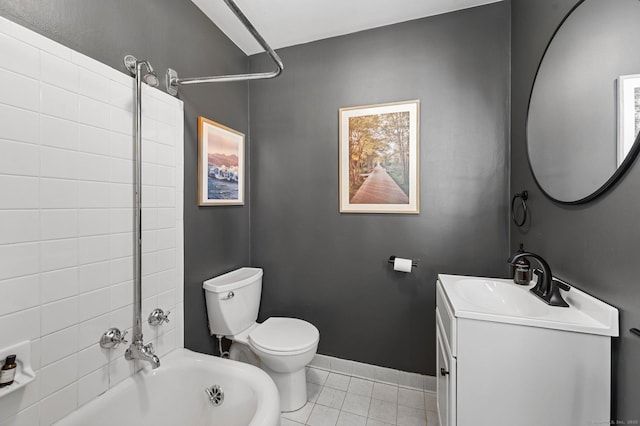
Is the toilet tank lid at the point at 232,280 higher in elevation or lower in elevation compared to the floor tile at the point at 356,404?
higher

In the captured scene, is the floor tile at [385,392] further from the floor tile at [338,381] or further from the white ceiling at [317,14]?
the white ceiling at [317,14]

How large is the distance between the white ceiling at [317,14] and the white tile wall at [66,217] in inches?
33.7

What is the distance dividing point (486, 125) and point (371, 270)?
123 cm

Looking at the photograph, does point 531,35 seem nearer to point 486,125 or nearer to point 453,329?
point 486,125

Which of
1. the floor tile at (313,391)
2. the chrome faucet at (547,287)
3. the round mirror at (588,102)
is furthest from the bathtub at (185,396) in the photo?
Answer: the round mirror at (588,102)

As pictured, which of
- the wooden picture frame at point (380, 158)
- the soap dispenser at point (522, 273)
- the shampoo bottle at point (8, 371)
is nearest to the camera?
the shampoo bottle at point (8, 371)

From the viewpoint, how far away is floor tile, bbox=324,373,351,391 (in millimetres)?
1828

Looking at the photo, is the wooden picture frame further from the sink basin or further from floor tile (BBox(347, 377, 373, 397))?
floor tile (BBox(347, 377, 373, 397))

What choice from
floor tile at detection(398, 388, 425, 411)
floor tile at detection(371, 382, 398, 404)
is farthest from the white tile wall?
floor tile at detection(398, 388, 425, 411)

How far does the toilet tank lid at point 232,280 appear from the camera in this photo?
5.29ft

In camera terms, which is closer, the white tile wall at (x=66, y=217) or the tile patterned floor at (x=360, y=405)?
the white tile wall at (x=66, y=217)

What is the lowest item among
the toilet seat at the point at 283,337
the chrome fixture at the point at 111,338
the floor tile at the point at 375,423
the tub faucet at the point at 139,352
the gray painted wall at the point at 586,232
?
the floor tile at the point at 375,423

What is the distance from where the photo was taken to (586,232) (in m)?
0.97

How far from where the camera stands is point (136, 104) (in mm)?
1185
